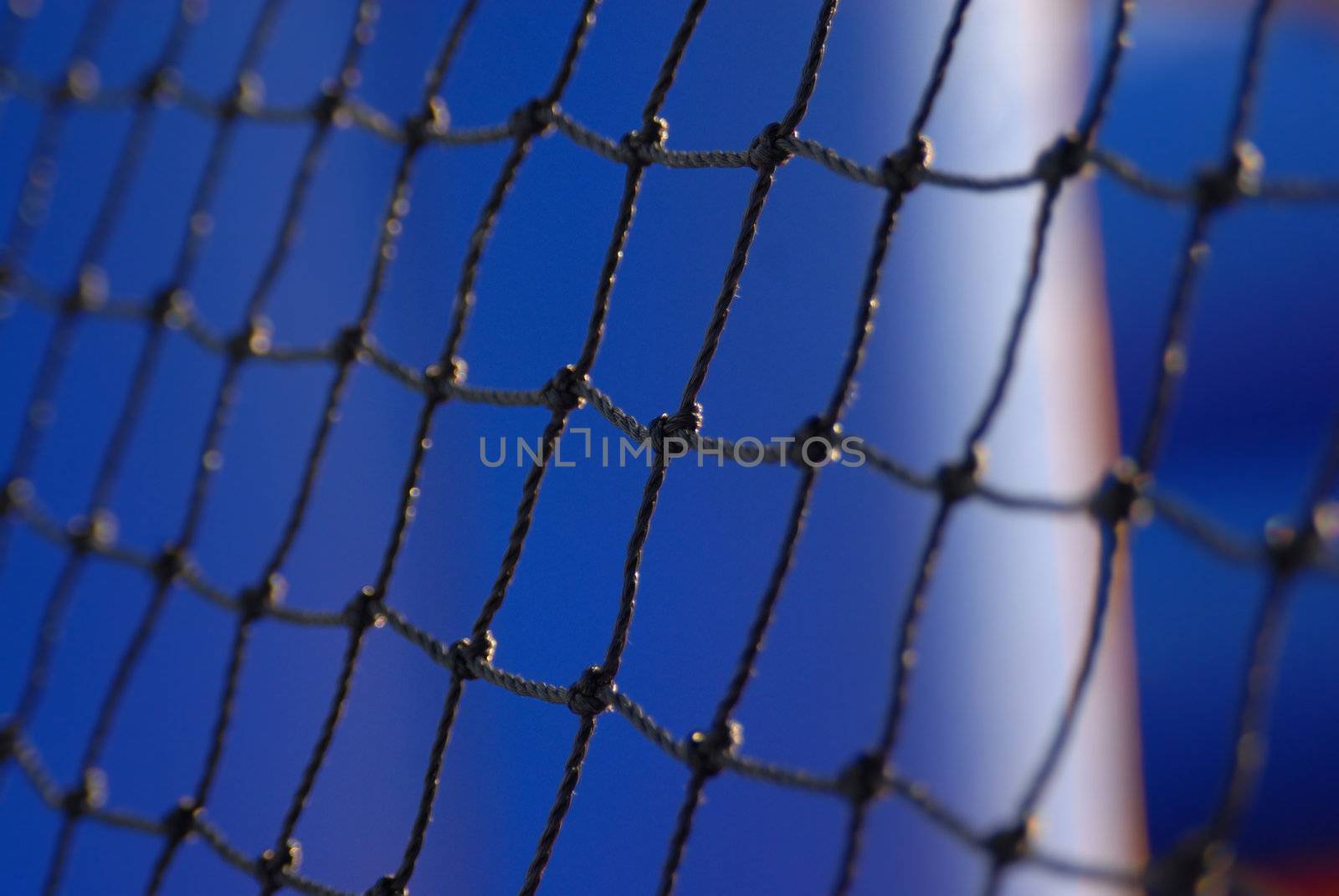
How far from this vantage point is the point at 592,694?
0.69m

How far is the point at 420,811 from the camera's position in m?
0.74

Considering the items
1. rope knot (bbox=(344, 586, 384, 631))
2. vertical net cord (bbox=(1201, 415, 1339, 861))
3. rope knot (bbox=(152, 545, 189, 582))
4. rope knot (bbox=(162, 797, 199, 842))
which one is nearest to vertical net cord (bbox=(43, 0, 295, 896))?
rope knot (bbox=(152, 545, 189, 582))

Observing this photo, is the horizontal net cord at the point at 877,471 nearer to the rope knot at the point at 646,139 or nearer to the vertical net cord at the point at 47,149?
the rope knot at the point at 646,139

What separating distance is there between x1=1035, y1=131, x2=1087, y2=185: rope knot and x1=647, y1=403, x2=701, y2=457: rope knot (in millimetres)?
226

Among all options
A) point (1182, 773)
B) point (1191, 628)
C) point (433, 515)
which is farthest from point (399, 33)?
point (1182, 773)

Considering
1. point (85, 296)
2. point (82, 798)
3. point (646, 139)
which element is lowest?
point (82, 798)

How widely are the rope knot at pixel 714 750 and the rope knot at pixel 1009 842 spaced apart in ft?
0.51

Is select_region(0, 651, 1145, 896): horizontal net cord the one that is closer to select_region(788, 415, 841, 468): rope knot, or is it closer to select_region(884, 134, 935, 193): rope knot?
select_region(788, 415, 841, 468): rope knot

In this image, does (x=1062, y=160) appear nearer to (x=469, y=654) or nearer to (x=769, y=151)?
(x=769, y=151)

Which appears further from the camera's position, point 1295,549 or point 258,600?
point 258,600

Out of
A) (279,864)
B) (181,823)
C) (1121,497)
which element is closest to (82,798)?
(181,823)

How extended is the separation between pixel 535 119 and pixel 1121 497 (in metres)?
0.48

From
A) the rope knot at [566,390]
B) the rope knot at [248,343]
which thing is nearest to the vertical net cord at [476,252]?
the rope knot at [566,390]

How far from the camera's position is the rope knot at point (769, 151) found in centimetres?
70
